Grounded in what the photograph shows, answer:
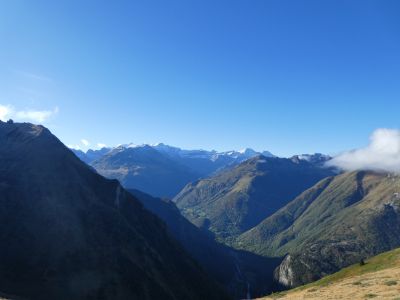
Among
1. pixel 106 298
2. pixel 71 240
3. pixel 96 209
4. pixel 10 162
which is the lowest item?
pixel 106 298

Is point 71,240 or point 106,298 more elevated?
point 71,240

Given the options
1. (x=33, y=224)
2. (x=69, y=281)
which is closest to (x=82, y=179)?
(x=33, y=224)

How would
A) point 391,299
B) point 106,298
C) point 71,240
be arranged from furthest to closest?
point 71,240
point 106,298
point 391,299

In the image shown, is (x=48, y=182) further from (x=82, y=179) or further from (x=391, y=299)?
(x=391, y=299)

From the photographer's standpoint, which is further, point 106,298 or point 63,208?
point 63,208

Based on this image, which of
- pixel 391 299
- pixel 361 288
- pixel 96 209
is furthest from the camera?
pixel 96 209

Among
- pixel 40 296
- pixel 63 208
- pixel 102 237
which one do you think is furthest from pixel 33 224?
pixel 40 296
